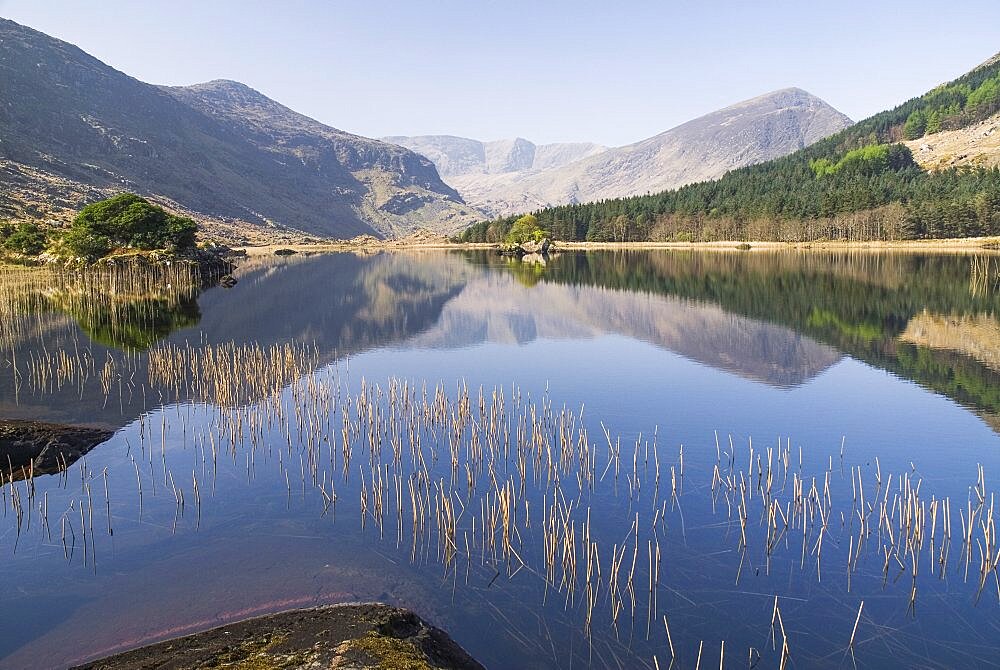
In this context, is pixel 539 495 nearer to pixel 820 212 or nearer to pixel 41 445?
pixel 41 445

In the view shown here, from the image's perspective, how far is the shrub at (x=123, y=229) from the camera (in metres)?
79.8

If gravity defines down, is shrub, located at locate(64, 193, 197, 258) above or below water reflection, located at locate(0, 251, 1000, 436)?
above

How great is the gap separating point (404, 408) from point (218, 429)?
21.4ft

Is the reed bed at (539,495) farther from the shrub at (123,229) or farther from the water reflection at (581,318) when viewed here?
the shrub at (123,229)

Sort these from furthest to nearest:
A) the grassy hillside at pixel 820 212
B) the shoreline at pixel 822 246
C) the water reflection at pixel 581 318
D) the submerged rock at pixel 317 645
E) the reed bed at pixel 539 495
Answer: the grassy hillside at pixel 820 212 → the shoreline at pixel 822 246 → the water reflection at pixel 581 318 → the reed bed at pixel 539 495 → the submerged rock at pixel 317 645

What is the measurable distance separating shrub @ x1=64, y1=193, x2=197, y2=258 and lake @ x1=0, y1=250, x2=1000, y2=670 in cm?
4491

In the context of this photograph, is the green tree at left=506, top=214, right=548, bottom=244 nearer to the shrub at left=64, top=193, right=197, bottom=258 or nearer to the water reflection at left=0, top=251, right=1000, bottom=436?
the water reflection at left=0, top=251, right=1000, bottom=436

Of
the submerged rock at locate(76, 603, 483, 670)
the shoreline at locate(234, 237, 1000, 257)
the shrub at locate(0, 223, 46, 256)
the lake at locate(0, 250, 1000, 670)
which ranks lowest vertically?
the lake at locate(0, 250, 1000, 670)

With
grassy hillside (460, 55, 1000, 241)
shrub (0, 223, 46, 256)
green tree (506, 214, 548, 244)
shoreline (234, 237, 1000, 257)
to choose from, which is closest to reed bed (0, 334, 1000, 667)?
shrub (0, 223, 46, 256)

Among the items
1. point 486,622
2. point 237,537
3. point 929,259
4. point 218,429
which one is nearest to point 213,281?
point 218,429

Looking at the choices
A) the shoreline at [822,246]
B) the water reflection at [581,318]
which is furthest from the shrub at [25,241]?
the shoreline at [822,246]

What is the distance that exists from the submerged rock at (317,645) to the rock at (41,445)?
1085 centimetres

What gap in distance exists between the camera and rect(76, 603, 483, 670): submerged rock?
28.8 ft

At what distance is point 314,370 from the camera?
32.3m
